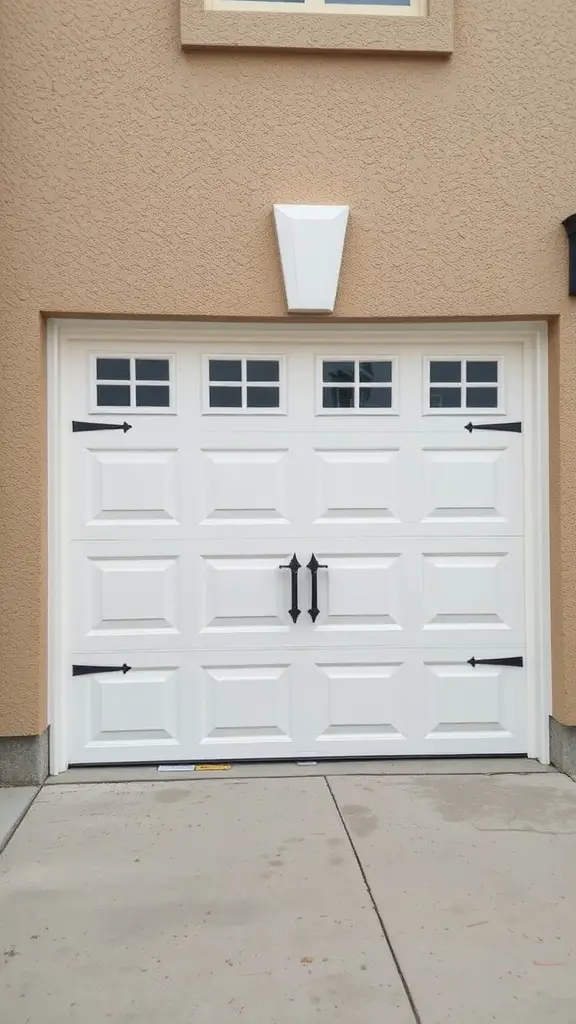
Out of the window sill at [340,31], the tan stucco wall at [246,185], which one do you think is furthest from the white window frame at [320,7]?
the tan stucco wall at [246,185]

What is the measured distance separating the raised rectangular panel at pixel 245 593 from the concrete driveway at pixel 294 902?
0.83 meters

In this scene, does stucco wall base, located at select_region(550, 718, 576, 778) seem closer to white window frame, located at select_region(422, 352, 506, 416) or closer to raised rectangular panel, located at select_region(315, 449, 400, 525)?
raised rectangular panel, located at select_region(315, 449, 400, 525)

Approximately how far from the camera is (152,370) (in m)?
4.18

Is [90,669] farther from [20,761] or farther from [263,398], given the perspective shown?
[263,398]

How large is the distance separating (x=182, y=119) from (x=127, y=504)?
2.05 meters

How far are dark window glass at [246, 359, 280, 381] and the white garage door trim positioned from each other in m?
0.12

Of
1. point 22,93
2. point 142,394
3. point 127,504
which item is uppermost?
point 22,93

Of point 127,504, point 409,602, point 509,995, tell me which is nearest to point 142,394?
point 127,504

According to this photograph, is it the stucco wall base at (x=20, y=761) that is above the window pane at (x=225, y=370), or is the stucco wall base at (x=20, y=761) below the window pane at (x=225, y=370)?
below

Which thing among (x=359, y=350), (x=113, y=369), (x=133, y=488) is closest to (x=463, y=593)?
(x=359, y=350)

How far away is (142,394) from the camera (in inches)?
165

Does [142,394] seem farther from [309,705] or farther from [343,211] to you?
[309,705]

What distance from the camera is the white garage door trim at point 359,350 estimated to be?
4086 millimetres

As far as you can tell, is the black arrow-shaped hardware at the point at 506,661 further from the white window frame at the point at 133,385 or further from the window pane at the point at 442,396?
the white window frame at the point at 133,385
